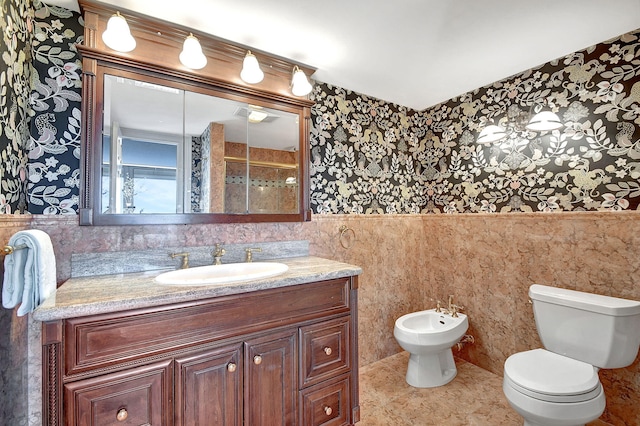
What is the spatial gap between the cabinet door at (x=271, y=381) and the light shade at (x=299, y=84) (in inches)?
59.5

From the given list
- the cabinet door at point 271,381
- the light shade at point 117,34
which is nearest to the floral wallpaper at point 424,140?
the light shade at point 117,34

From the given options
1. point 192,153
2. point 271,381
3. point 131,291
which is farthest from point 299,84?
point 271,381

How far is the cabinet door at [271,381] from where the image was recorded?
1293 millimetres

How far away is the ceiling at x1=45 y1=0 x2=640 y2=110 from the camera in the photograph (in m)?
1.40

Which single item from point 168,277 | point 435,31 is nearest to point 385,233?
point 435,31

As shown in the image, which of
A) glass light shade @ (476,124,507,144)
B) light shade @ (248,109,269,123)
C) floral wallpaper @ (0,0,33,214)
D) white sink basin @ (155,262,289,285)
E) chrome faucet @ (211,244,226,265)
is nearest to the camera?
floral wallpaper @ (0,0,33,214)

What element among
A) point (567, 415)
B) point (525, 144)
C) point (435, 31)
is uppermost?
point (435, 31)

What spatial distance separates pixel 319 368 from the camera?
1.49 m

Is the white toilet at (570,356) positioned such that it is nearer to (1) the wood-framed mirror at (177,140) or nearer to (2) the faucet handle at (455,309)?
(2) the faucet handle at (455,309)

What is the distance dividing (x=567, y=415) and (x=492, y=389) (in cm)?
83

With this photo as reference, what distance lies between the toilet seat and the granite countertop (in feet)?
3.23

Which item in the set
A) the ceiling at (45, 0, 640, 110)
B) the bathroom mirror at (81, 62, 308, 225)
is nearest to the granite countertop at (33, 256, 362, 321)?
the bathroom mirror at (81, 62, 308, 225)

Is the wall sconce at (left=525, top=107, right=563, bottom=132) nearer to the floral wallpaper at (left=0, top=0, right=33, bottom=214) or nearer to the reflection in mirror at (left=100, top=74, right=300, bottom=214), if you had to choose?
the reflection in mirror at (left=100, top=74, right=300, bottom=214)

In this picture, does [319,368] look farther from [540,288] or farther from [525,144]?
[525,144]
